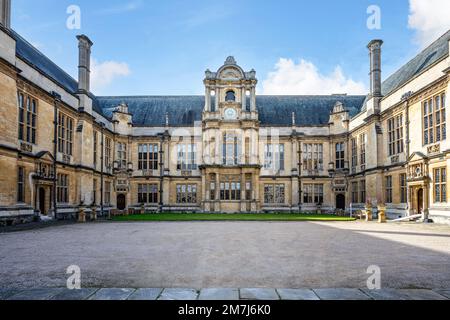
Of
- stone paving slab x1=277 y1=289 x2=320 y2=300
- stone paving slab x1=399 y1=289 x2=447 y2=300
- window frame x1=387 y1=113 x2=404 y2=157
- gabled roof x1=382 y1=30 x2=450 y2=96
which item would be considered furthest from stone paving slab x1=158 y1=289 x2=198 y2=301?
window frame x1=387 y1=113 x2=404 y2=157

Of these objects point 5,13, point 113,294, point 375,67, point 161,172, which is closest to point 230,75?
point 161,172

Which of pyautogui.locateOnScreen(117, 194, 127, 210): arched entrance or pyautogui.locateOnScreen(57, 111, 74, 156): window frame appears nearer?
pyautogui.locateOnScreen(57, 111, 74, 156): window frame

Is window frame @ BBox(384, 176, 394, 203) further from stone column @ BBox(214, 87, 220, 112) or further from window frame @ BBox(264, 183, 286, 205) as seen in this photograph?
stone column @ BBox(214, 87, 220, 112)

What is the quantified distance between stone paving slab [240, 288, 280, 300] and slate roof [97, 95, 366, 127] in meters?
35.1

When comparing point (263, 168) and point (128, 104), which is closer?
point (263, 168)

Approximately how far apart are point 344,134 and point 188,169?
17.5 meters

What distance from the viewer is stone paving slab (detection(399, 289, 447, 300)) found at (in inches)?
211

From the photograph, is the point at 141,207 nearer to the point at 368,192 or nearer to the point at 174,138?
the point at 174,138

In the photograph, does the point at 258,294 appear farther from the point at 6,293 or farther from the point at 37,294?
the point at 6,293

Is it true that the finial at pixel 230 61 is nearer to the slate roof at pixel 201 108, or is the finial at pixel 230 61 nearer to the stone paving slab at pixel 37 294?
the slate roof at pixel 201 108

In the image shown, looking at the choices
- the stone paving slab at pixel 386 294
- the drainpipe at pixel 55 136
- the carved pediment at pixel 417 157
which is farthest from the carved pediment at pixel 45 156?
the carved pediment at pixel 417 157

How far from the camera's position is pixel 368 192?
29.8 meters

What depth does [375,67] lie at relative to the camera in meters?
29.5
